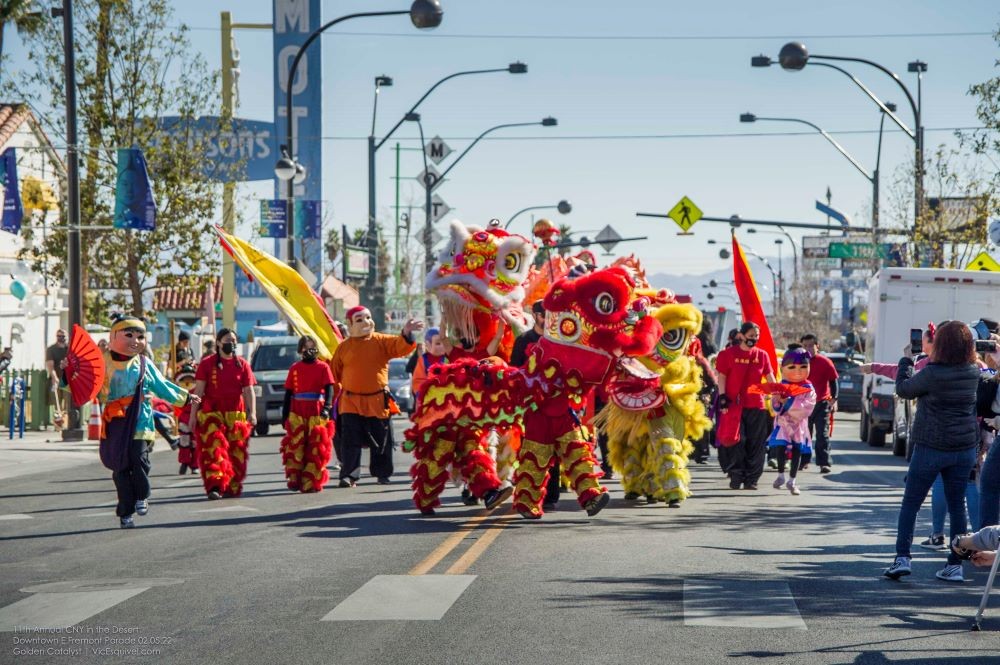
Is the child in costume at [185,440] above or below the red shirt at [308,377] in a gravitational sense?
below

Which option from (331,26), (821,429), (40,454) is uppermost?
(331,26)

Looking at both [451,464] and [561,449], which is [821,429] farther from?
[561,449]

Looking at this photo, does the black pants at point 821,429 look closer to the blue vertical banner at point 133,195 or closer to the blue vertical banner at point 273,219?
the blue vertical banner at point 133,195

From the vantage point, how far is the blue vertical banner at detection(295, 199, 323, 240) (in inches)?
1678

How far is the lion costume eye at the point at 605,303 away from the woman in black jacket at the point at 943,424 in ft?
10.7

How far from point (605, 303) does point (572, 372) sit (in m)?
0.64

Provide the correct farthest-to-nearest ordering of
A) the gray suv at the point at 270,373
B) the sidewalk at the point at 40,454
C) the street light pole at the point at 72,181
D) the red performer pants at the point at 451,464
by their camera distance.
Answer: the gray suv at the point at 270,373 → the street light pole at the point at 72,181 → the sidewalk at the point at 40,454 → the red performer pants at the point at 451,464

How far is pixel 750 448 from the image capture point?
17.5 meters

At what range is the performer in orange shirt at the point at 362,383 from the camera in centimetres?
1659

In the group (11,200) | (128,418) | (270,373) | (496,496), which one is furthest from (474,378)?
(11,200)

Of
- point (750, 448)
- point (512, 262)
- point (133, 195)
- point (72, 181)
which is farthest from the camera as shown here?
point (133, 195)

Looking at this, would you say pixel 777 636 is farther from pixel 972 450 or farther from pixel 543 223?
pixel 543 223

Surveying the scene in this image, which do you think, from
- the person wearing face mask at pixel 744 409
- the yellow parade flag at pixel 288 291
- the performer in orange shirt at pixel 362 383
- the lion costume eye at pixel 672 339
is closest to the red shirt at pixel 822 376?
the person wearing face mask at pixel 744 409

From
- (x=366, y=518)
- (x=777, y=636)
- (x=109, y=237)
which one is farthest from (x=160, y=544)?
(x=109, y=237)
